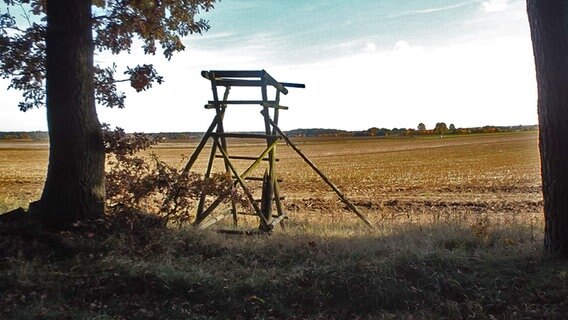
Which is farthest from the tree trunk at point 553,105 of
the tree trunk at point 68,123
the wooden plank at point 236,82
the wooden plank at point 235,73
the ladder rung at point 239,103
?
the tree trunk at point 68,123

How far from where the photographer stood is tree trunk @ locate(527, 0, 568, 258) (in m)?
6.64

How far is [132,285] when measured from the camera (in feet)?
19.1

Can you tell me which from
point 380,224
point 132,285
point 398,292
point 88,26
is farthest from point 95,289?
point 380,224

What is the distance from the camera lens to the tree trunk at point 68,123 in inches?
292

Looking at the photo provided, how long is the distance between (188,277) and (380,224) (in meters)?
5.56

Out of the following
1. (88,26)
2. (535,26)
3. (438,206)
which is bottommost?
(438,206)

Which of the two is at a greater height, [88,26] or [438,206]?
[88,26]

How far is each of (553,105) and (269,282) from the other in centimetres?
429

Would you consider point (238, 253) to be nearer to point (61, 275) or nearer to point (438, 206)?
point (61, 275)

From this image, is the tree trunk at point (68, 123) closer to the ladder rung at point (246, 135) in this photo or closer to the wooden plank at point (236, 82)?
the ladder rung at point (246, 135)

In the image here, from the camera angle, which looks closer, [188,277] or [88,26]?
[188,277]

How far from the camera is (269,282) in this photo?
5.89 meters

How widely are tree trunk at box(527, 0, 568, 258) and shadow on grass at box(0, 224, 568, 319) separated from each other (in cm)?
46

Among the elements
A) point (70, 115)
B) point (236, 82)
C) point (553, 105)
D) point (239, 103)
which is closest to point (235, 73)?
point (236, 82)
